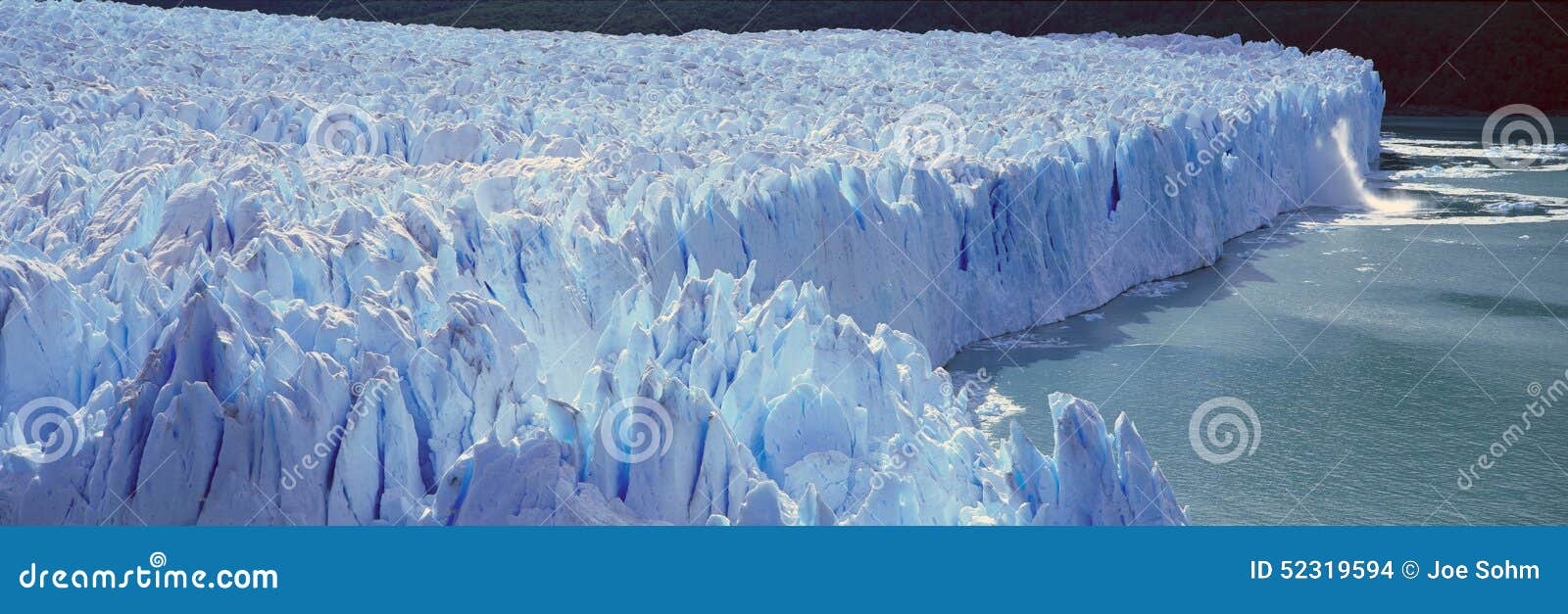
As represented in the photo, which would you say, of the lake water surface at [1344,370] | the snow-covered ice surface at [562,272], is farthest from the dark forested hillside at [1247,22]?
the lake water surface at [1344,370]

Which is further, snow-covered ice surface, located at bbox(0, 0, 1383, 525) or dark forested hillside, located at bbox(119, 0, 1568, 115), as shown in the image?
dark forested hillside, located at bbox(119, 0, 1568, 115)

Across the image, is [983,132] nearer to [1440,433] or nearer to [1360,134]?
[1440,433]

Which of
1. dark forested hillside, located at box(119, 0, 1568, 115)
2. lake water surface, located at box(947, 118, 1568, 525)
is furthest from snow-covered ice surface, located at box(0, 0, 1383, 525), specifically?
dark forested hillside, located at box(119, 0, 1568, 115)

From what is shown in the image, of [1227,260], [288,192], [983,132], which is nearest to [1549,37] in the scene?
[1227,260]

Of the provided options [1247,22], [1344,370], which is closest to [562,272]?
[1344,370]

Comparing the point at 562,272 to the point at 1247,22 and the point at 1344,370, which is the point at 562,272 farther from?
the point at 1247,22

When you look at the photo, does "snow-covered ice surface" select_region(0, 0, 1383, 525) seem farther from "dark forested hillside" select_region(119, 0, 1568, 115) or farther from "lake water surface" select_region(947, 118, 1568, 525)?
"dark forested hillside" select_region(119, 0, 1568, 115)
